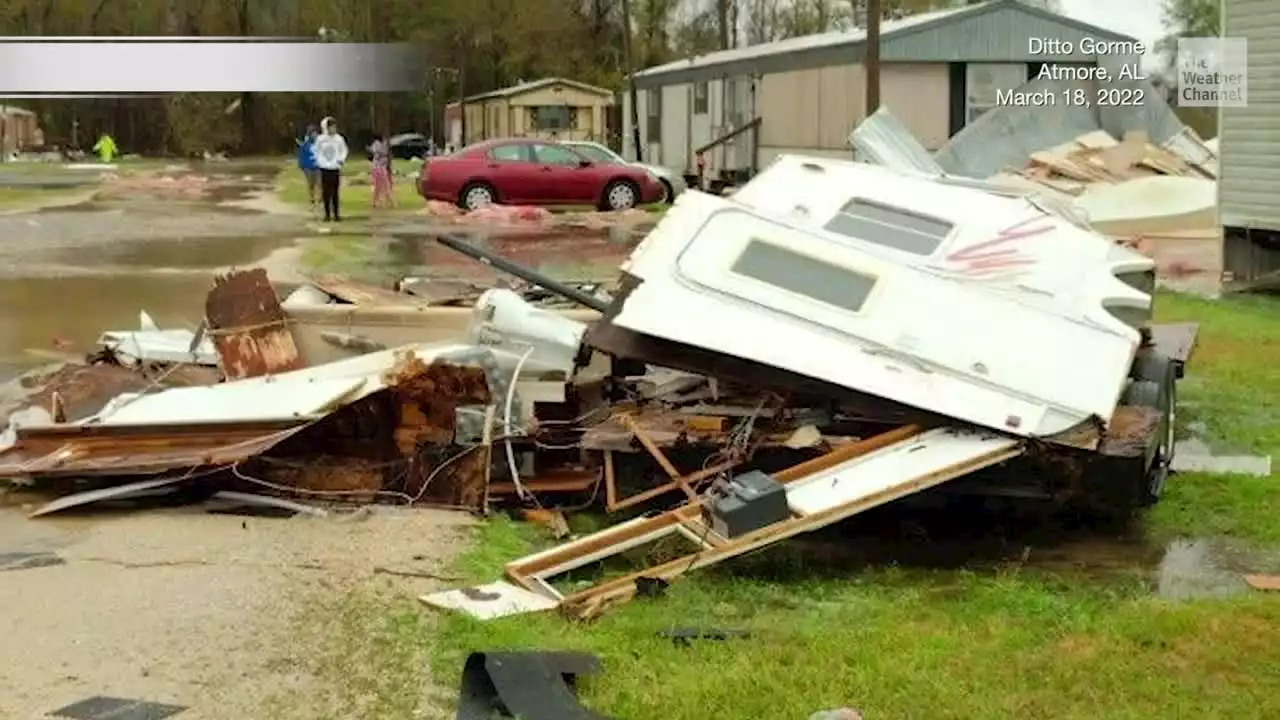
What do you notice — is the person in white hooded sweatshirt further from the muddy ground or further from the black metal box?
the black metal box

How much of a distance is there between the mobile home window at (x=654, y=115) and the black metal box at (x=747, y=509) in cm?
3489

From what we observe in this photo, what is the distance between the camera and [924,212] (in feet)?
27.6

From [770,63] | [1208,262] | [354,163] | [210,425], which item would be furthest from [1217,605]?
[354,163]

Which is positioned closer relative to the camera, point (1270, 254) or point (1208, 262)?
point (1270, 254)

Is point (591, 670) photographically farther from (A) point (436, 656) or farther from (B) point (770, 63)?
(B) point (770, 63)

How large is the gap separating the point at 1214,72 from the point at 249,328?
14.3 meters

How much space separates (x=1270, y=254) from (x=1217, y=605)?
12260 millimetres

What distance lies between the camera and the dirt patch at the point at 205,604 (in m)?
5.11

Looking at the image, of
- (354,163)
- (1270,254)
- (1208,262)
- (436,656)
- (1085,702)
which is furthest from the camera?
(354,163)

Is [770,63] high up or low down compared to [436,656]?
up

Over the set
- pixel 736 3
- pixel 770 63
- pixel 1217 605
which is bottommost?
pixel 1217 605

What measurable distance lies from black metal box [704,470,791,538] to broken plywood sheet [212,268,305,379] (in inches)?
137

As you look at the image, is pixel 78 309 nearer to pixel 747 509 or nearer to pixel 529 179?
pixel 747 509

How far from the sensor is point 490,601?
237 inches
